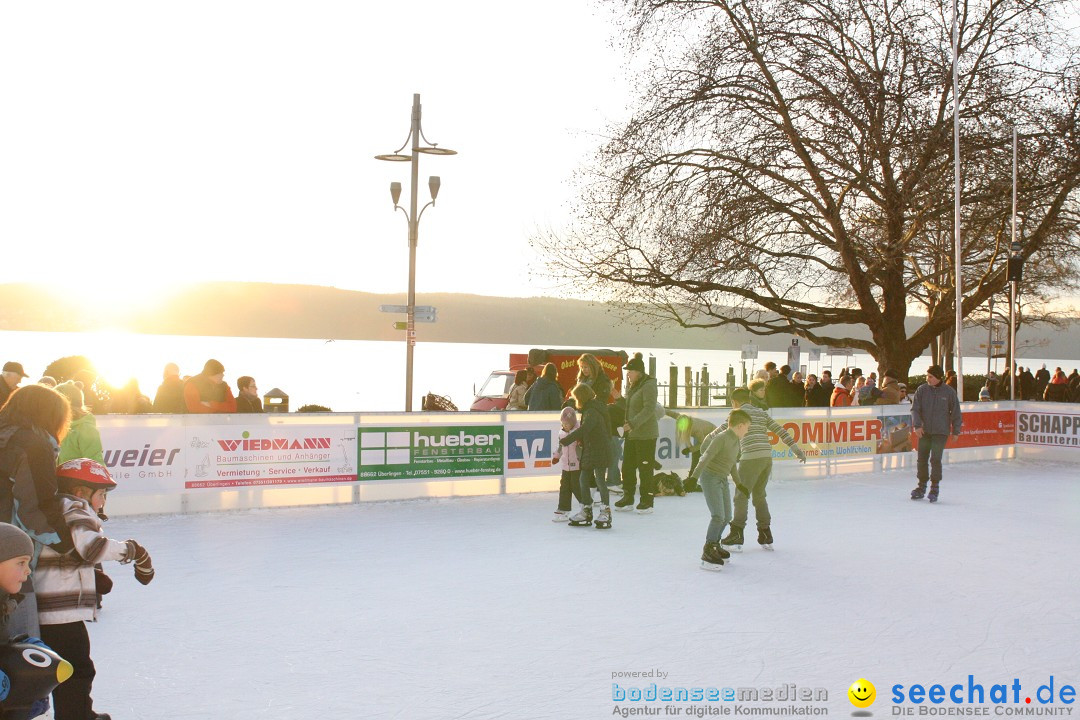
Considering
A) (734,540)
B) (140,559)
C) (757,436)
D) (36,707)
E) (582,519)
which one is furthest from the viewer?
(582,519)

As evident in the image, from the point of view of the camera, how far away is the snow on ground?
17.8ft

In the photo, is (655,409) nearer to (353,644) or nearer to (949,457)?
(353,644)

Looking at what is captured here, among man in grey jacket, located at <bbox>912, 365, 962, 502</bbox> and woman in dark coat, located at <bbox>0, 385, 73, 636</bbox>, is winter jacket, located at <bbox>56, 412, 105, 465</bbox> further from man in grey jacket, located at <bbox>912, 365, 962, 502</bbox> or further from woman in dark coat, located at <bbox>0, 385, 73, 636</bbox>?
man in grey jacket, located at <bbox>912, 365, 962, 502</bbox>

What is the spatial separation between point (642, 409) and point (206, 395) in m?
5.01

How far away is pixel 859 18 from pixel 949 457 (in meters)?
9.17

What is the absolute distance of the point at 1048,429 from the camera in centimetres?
1975

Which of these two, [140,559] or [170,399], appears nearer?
[140,559]

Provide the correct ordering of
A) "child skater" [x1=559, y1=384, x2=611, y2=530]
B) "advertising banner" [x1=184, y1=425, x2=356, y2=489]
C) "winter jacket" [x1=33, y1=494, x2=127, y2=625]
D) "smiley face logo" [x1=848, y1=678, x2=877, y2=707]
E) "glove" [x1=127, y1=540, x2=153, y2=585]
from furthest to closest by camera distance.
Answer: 1. "advertising banner" [x1=184, y1=425, x2=356, y2=489]
2. "child skater" [x1=559, y1=384, x2=611, y2=530]
3. "smiley face logo" [x1=848, y1=678, x2=877, y2=707]
4. "glove" [x1=127, y1=540, x2=153, y2=585]
5. "winter jacket" [x1=33, y1=494, x2=127, y2=625]

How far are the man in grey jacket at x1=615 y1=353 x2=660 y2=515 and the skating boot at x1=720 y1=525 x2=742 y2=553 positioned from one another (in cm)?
229

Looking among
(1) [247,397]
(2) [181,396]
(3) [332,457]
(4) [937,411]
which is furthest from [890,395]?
(2) [181,396]

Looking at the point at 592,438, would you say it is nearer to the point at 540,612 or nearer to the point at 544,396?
the point at 544,396

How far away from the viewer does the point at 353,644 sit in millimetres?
6227

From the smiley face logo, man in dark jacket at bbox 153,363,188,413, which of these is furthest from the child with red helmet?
man in dark jacket at bbox 153,363,188,413

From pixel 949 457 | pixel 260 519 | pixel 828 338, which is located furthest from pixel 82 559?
pixel 828 338
